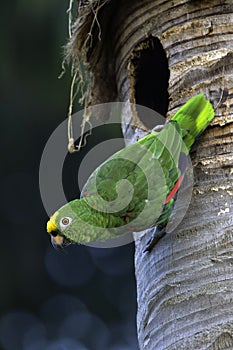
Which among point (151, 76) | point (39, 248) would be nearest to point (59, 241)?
point (151, 76)

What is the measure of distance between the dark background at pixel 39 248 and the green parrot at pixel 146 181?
278 centimetres

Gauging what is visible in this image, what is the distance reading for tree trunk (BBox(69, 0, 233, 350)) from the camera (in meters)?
3.21

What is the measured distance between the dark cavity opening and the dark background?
1.87 metres

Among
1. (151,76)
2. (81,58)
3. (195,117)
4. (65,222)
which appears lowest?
(65,222)

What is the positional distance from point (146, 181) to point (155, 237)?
28 cm

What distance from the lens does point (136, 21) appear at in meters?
4.05

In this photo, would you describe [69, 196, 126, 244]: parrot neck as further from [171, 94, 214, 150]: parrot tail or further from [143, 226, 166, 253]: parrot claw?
[171, 94, 214, 150]: parrot tail

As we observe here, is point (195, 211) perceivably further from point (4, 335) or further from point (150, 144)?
Answer: point (4, 335)

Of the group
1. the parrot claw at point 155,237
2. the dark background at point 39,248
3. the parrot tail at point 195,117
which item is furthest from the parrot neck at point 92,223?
the dark background at point 39,248

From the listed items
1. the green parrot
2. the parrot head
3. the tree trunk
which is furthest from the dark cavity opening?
the parrot head

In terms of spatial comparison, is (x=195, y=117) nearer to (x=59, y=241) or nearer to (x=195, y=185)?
(x=195, y=185)

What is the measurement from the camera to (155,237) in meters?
3.59

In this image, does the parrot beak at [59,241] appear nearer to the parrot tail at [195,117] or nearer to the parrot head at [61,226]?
the parrot head at [61,226]

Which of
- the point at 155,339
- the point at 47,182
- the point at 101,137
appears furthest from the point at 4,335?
the point at 155,339
